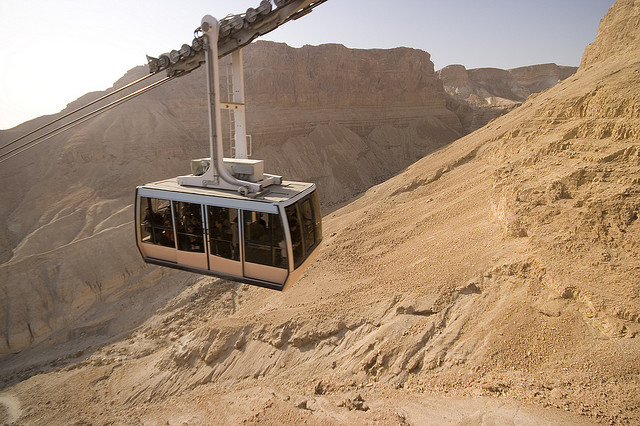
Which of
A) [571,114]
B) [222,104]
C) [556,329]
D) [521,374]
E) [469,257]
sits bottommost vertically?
[521,374]

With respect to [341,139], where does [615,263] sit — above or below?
below

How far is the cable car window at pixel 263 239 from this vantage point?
5.94 metres

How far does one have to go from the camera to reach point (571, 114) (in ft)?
36.6

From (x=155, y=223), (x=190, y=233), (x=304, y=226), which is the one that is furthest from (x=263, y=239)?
(x=155, y=223)

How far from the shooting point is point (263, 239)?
6.11 metres

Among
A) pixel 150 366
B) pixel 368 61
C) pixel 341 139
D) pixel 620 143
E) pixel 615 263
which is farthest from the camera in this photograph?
pixel 368 61

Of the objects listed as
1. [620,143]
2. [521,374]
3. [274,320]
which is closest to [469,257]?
[521,374]

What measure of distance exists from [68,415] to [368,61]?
112 ft

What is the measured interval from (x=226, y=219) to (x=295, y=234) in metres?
1.25

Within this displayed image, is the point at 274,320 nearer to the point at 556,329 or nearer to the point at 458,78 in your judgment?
the point at 556,329

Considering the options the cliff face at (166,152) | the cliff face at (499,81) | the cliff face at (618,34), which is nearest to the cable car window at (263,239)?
the cliff face at (618,34)

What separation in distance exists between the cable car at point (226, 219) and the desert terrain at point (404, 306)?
9.52 ft

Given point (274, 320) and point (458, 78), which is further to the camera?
point (458, 78)

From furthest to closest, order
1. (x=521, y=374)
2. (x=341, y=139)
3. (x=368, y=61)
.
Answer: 1. (x=368, y=61)
2. (x=341, y=139)
3. (x=521, y=374)
